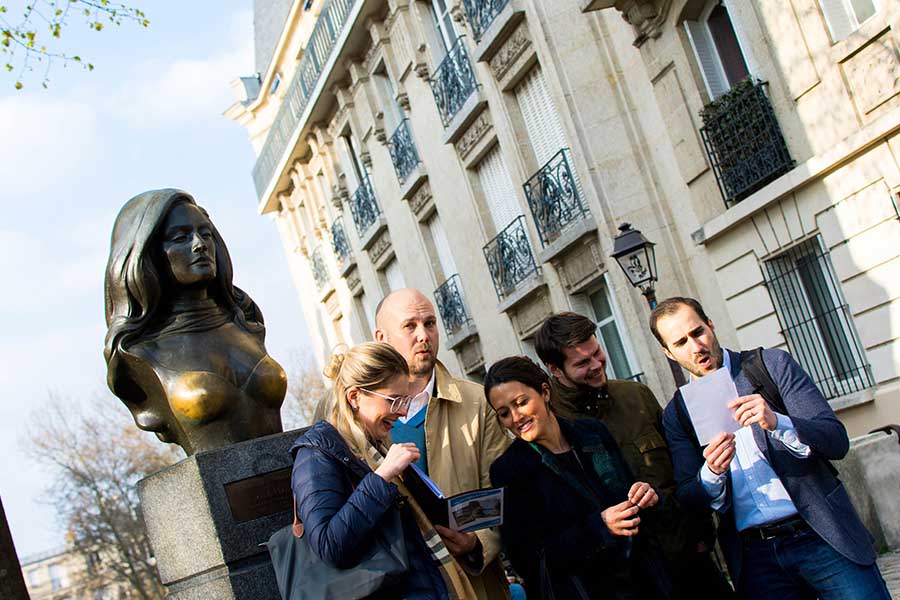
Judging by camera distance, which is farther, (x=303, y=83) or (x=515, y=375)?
(x=303, y=83)

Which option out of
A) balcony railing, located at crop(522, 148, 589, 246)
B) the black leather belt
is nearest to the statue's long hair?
the black leather belt

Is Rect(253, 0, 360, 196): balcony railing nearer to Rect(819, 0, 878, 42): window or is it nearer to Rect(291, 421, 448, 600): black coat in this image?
Rect(819, 0, 878, 42): window

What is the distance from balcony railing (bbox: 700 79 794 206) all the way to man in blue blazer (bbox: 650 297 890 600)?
8.32m

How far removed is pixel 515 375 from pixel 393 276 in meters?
21.4

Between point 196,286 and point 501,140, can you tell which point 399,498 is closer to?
point 196,286

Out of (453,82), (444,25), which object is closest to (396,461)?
(453,82)

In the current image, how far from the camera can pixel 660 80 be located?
13852 mm

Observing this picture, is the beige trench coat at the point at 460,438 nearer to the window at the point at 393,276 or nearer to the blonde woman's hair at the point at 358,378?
the blonde woman's hair at the point at 358,378

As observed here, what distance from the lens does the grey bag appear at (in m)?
3.36

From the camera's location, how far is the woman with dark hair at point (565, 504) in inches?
163

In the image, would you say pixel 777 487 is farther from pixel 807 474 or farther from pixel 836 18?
pixel 836 18

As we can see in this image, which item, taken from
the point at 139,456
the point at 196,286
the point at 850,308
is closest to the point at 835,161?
the point at 850,308

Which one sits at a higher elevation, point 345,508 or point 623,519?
point 345,508

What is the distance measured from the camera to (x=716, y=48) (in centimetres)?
1320
